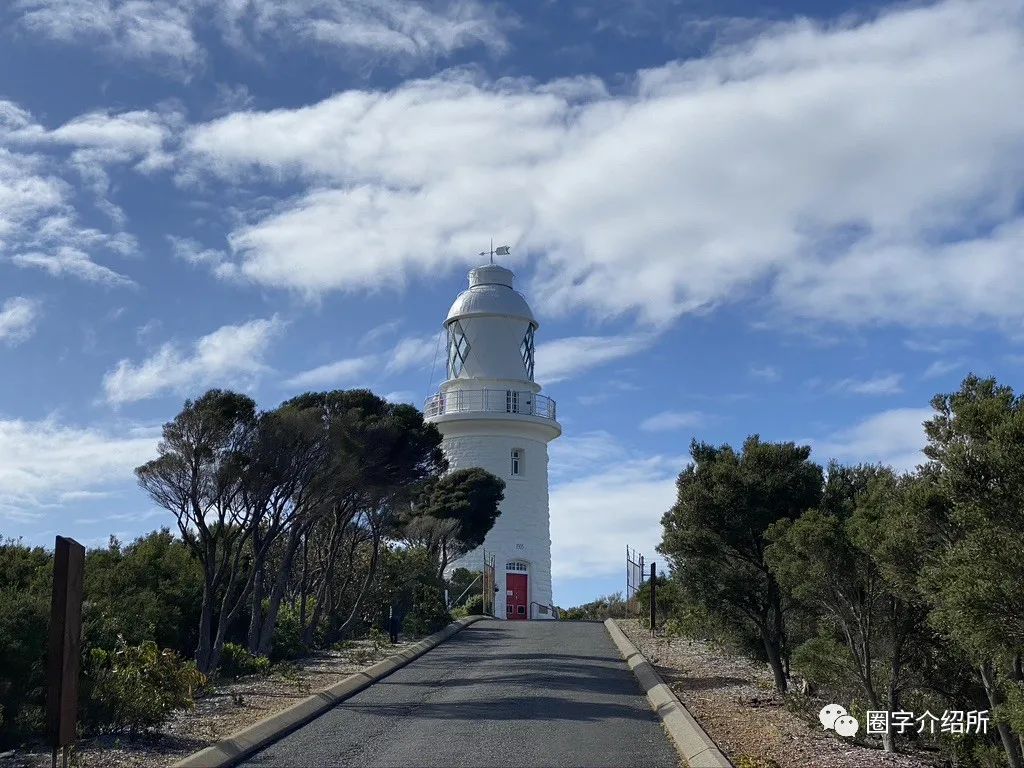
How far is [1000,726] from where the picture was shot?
34.9 feet

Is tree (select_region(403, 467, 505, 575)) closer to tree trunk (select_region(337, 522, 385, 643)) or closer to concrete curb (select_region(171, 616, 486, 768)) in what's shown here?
tree trunk (select_region(337, 522, 385, 643))

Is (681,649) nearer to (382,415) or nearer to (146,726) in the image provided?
(382,415)

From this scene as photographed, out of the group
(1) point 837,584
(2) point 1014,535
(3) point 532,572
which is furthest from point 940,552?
(3) point 532,572

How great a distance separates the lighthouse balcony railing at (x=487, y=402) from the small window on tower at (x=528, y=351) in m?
1.07

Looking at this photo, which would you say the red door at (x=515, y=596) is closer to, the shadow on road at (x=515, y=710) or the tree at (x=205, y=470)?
the tree at (x=205, y=470)

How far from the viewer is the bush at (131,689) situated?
10.7 metres

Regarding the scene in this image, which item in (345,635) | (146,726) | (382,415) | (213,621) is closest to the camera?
(146,726)

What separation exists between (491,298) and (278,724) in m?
32.6

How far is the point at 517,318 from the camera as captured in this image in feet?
140

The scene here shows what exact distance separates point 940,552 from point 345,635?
16883 millimetres

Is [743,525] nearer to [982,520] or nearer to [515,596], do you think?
[982,520]

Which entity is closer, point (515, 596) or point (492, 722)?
point (492, 722)

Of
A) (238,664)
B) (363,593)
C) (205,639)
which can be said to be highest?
(363,593)

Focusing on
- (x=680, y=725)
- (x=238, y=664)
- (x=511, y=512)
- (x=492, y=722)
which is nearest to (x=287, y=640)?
(x=238, y=664)
